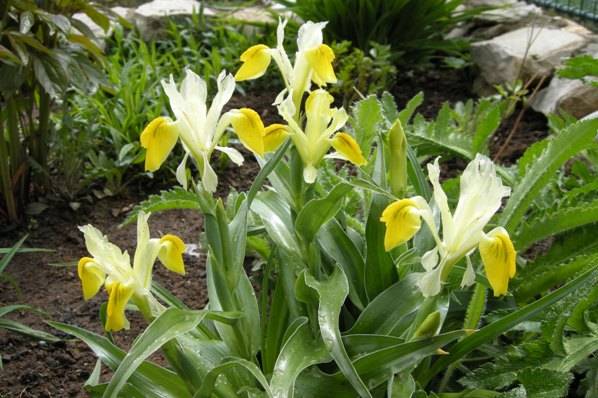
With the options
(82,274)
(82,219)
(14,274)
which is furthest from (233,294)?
(82,219)

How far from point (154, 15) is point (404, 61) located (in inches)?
64.8

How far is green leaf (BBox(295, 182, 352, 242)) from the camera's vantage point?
1627mm

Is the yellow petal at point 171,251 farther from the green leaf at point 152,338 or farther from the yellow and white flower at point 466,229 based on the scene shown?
the yellow and white flower at point 466,229

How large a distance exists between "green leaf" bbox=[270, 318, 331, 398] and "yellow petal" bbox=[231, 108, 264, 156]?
0.40 metres

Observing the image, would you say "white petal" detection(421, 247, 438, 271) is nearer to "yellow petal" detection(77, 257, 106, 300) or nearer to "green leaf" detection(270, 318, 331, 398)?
"green leaf" detection(270, 318, 331, 398)

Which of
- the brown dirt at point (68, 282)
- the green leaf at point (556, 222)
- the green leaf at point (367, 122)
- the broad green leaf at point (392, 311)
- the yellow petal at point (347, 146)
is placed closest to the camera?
the yellow petal at point (347, 146)

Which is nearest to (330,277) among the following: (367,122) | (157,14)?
(367,122)

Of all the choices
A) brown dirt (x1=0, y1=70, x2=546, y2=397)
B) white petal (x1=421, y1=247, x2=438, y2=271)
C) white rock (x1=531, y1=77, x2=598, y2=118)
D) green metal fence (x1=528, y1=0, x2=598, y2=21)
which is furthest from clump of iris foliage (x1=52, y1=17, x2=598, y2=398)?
green metal fence (x1=528, y1=0, x2=598, y2=21)

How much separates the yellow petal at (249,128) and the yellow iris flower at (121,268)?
23 centimetres

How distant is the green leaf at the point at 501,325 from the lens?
5.16ft

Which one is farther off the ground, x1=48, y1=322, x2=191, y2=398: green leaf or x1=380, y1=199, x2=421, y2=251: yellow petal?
x1=380, y1=199, x2=421, y2=251: yellow petal

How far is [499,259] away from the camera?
1.33m

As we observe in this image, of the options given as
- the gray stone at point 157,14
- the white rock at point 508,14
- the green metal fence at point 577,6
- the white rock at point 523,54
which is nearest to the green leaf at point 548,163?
the white rock at point 523,54

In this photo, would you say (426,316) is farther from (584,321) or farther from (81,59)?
(81,59)
